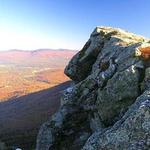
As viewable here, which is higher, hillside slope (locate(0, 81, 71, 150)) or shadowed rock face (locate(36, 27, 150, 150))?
shadowed rock face (locate(36, 27, 150, 150))

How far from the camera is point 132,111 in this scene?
15.5 metres

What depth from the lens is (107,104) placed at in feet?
68.2

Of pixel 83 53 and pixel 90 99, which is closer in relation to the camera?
pixel 90 99

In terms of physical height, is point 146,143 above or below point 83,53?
below

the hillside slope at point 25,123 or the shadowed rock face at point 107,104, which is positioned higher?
the shadowed rock face at point 107,104

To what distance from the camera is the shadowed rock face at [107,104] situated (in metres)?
14.7

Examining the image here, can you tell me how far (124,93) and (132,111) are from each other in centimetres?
446

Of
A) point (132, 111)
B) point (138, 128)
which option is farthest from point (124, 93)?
point (138, 128)

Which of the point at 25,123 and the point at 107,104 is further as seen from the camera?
the point at 25,123

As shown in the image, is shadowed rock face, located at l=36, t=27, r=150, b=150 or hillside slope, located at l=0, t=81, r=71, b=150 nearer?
shadowed rock face, located at l=36, t=27, r=150, b=150

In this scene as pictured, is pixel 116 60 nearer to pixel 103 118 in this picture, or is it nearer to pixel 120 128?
pixel 103 118

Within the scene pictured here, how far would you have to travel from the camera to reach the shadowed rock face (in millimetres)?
14691

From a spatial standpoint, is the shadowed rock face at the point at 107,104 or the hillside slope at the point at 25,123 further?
the hillside slope at the point at 25,123

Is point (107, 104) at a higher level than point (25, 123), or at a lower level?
higher
